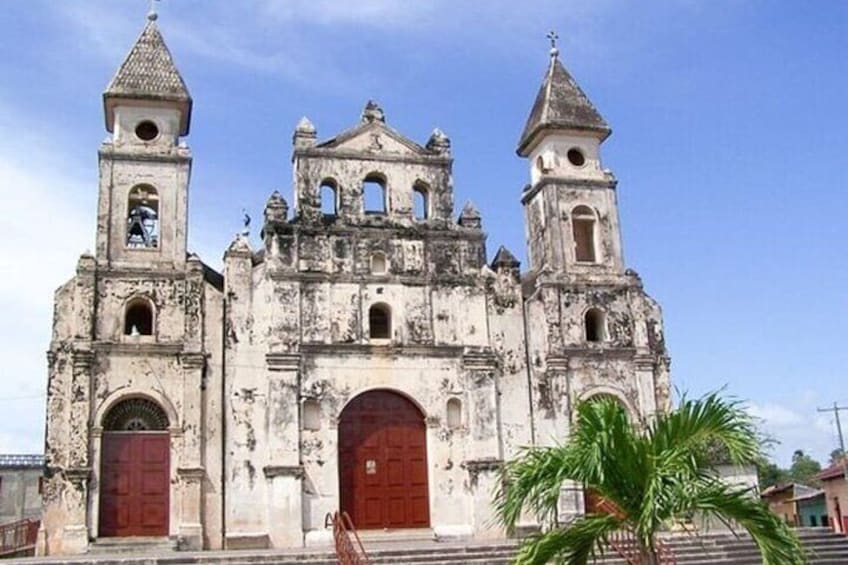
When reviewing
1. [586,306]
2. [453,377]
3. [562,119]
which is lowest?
[453,377]

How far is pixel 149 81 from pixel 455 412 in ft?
35.8

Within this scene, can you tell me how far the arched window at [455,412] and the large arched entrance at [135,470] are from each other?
257 inches

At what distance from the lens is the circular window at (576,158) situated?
1072 inches

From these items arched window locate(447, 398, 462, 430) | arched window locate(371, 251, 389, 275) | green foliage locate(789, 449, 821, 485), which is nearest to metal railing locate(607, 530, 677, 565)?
arched window locate(447, 398, 462, 430)

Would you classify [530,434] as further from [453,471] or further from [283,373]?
[283,373]

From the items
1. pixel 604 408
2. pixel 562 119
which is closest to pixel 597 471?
pixel 604 408

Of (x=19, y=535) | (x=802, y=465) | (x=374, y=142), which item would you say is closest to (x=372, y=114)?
(x=374, y=142)

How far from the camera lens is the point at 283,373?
23.1 metres

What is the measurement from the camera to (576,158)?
89.7ft

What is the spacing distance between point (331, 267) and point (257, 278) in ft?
5.85

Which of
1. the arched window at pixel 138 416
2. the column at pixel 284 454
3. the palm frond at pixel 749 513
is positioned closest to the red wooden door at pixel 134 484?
the arched window at pixel 138 416

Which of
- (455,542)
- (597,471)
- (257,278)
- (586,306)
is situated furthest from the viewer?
(586,306)

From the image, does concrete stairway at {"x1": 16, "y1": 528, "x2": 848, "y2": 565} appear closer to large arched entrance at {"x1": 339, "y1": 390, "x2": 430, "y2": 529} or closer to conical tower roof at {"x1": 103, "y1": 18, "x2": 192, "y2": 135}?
large arched entrance at {"x1": 339, "y1": 390, "x2": 430, "y2": 529}

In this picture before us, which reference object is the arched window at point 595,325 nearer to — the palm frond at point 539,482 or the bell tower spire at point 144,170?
the bell tower spire at point 144,170
